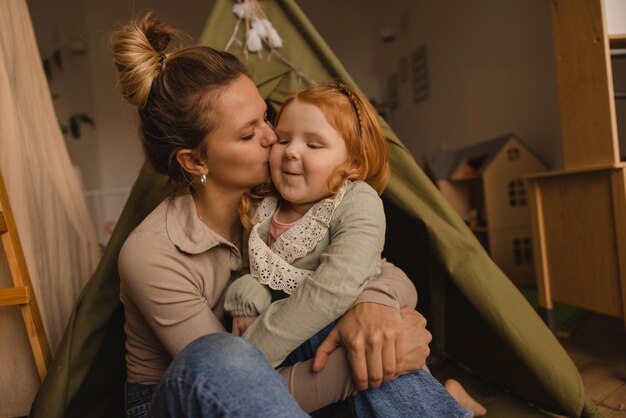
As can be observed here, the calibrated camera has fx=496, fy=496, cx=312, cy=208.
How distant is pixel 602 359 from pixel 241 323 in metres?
1.34

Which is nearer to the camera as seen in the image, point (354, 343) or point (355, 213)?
point (354, 343)

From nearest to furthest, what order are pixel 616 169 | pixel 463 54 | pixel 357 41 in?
pixel 616 169 < pixel 463 54 < pixel 357 41

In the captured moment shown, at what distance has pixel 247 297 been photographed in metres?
0.93

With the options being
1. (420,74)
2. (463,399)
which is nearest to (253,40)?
(463,399)

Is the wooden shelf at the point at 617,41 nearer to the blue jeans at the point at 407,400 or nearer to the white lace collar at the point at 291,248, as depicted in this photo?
the white lace collar at the point at 291,248

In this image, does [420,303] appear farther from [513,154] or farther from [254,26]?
[513,154]

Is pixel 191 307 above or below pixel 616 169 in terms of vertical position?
below

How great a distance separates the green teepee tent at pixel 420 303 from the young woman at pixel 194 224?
0.61 feet

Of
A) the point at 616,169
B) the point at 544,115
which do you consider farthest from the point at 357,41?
the point at 616,169

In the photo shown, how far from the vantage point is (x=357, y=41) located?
5.42 meters

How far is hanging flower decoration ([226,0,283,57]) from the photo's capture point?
1.33 m

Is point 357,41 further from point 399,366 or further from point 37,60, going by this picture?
point 399,366

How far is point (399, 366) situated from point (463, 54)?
3196 mm

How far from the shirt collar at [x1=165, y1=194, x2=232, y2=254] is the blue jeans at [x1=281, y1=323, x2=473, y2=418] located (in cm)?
40
